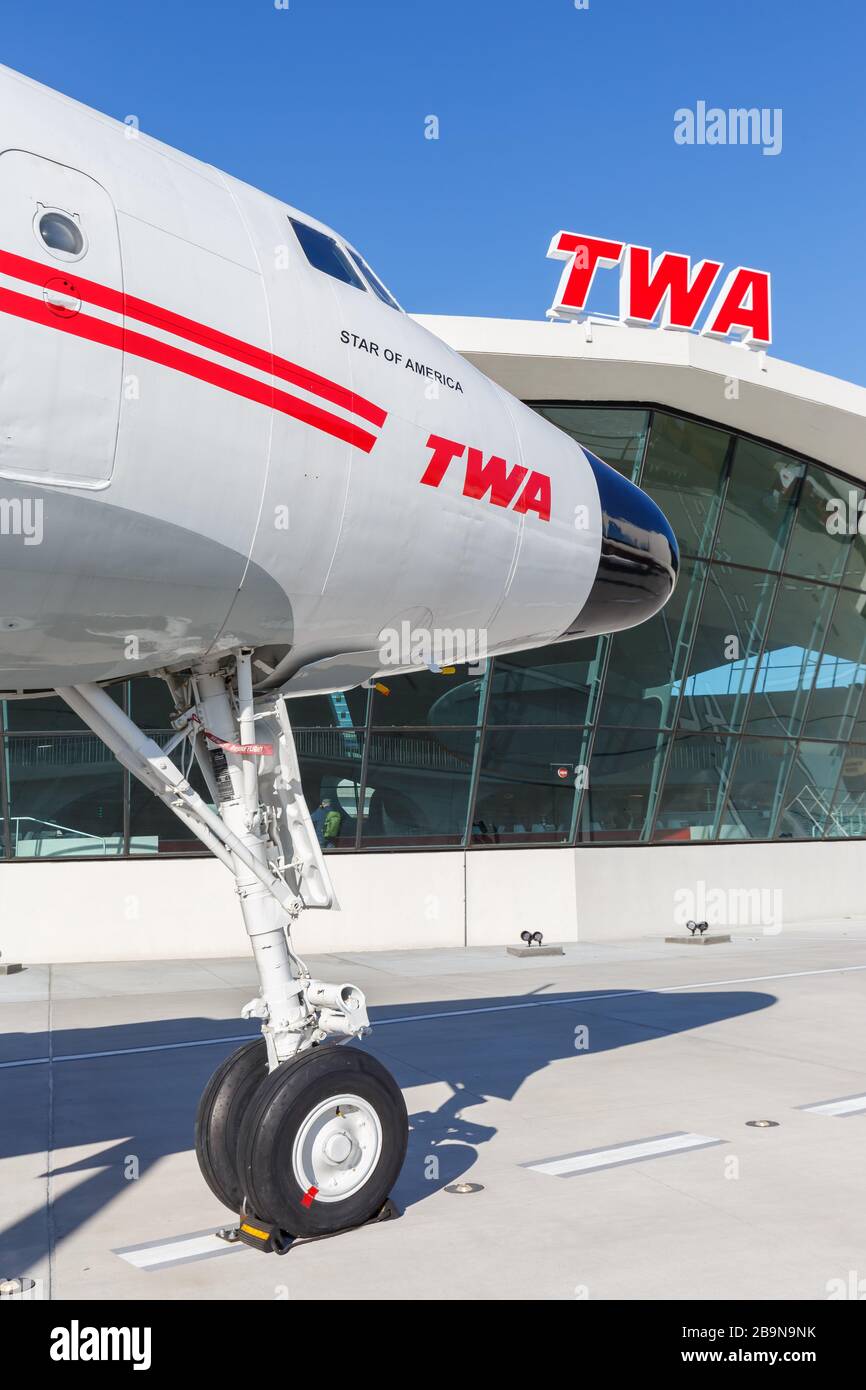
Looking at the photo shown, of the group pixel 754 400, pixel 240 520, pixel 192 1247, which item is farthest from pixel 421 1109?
pixel 754 400

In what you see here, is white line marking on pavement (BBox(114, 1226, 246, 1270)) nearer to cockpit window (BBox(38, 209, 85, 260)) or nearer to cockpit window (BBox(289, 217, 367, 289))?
cockpit window (BBox(38, 209, 85, 260))

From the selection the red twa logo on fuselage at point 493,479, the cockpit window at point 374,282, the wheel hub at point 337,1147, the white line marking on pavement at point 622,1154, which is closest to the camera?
the wheel hub at point 337,1147

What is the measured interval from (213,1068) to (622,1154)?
428cm

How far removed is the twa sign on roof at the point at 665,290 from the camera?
20.1m

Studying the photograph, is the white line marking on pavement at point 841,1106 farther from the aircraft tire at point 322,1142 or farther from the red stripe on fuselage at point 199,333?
the red stripe on fuselage at point 199,333

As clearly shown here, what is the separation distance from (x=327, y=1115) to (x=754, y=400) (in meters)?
18.8

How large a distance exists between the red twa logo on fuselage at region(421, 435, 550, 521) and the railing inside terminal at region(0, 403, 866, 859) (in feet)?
43.4

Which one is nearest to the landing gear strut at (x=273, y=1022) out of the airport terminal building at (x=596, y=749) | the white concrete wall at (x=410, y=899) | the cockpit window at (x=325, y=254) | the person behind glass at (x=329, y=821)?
the cockpit window at (x=325, y=254)

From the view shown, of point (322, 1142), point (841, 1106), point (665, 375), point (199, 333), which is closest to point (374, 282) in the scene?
point (199, 333)

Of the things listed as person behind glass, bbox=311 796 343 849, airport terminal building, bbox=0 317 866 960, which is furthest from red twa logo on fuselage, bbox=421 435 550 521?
person behind glass, bbox=311 796 343 849

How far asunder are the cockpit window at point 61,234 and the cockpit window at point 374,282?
6.96 feet

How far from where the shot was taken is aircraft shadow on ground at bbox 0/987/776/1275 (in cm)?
701

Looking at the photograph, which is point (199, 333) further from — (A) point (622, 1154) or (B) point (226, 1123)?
(A) point (622, 1154)
